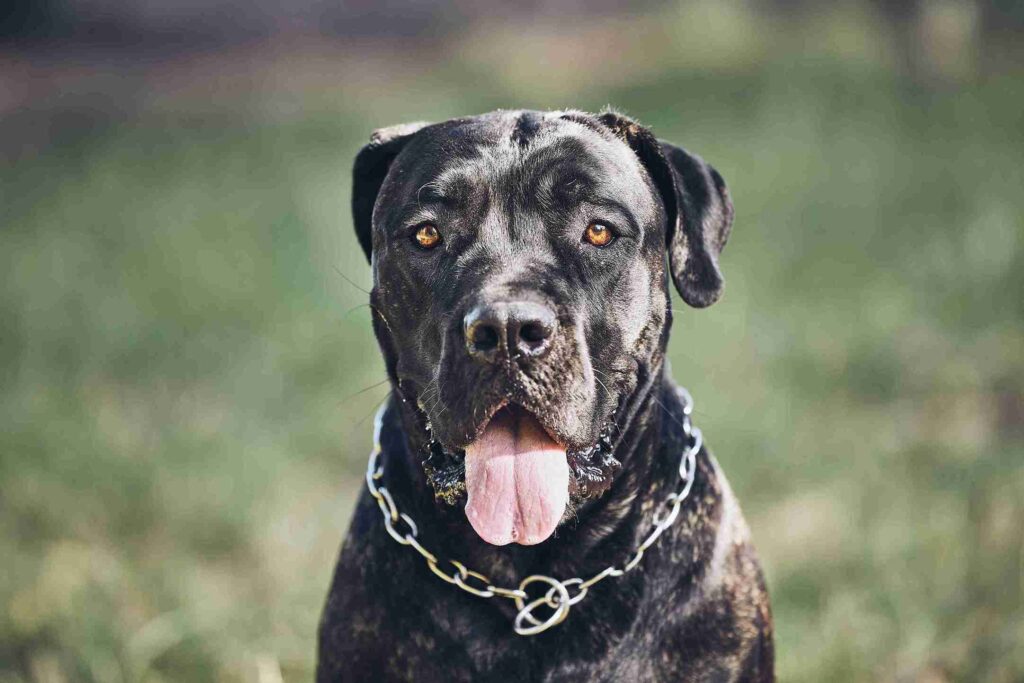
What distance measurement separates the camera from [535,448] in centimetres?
276

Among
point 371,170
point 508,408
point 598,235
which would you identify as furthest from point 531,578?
point 371,170

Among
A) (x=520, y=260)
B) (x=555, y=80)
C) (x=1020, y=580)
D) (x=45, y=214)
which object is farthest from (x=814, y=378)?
(x=45, y=214)

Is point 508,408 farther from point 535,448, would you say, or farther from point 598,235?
point 598,235

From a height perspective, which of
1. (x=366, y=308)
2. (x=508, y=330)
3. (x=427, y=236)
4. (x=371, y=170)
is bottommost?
(x=366, y=308)

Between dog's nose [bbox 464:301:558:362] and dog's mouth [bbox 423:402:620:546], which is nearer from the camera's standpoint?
dog's nose [bbox 464:301:558:362]

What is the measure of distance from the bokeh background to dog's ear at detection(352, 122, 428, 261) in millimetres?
1572

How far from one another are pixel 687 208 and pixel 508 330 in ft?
2.88

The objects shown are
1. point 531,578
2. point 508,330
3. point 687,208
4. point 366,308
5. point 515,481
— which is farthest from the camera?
point 366,308

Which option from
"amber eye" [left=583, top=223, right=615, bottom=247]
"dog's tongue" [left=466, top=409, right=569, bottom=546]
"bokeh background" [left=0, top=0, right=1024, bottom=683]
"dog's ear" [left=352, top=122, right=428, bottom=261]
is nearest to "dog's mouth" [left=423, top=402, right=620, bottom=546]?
"dog's tongue" [left=466, top=409, right=569, bottom=546]

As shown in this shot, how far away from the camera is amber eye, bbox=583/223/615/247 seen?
2943mm

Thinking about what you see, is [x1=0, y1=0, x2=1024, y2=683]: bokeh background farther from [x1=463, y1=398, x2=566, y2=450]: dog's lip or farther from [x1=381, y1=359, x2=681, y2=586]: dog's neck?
[x1=463, y1=398, x2=566, y2=450]: dog's lip

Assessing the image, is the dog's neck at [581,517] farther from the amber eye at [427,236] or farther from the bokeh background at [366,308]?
the bokeh background at [366,308]

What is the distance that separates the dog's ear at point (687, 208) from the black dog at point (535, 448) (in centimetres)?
Answer: 1

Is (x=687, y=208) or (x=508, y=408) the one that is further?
(x=687, y=208)
